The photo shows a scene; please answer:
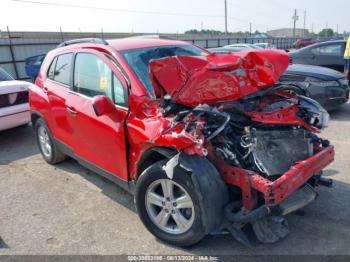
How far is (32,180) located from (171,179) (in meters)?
2.78

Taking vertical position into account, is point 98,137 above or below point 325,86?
above

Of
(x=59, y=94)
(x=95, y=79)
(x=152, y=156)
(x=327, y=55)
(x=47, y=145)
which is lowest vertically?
(x=47, y=145)

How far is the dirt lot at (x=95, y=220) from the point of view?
3.17m

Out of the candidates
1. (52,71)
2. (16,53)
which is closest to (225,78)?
(52,71)

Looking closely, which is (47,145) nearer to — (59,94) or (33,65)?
(59,94)

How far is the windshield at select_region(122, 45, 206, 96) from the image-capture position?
3.60 m

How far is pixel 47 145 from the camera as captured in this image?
5367 millimetres

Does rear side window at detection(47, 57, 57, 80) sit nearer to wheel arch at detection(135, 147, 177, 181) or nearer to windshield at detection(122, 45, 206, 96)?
windshield at detection(122, 45, 206, 96)

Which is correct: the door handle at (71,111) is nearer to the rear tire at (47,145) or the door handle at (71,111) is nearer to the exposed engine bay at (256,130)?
the rear tire at (47,145)

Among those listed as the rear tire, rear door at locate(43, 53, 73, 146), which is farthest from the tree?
rear door at locate(43, 53, 73, 146)

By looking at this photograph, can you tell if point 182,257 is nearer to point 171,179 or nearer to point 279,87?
point 171,179

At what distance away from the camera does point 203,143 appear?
110 inches

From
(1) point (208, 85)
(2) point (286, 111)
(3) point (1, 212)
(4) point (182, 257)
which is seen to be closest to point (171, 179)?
(4) point (182, 257)

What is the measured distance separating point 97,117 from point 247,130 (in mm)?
1650
